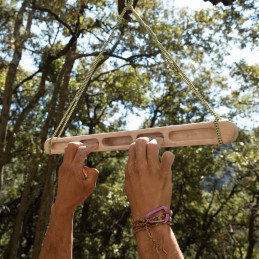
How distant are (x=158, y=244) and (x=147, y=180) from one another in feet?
0.49

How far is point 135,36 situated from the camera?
9.18m

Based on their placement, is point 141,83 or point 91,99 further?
point 91,99

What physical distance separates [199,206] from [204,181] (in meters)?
1.13

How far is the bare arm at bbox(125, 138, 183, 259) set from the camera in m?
0.91

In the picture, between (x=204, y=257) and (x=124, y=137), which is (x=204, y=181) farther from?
(x=124, y=137)

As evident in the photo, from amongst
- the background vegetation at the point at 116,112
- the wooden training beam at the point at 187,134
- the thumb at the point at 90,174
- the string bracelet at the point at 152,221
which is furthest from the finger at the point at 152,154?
the background vegetation at the point at 116,112

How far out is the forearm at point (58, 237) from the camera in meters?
1.24

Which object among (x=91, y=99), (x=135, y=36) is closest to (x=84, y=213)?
(x=91, y=99)

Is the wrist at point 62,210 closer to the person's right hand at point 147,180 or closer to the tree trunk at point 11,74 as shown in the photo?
the person's right hand at point 147,180

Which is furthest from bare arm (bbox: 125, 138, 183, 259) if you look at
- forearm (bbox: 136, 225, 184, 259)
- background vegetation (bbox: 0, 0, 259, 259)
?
background vegetation (bbox: 0, 0, 259, 259)

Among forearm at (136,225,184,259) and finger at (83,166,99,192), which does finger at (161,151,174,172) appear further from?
finger at (83,166,99,192)

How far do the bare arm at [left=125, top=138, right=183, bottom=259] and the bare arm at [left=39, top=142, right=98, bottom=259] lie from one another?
0.30 m

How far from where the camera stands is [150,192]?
37.6 inches

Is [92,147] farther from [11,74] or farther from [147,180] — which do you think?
[11,74]
